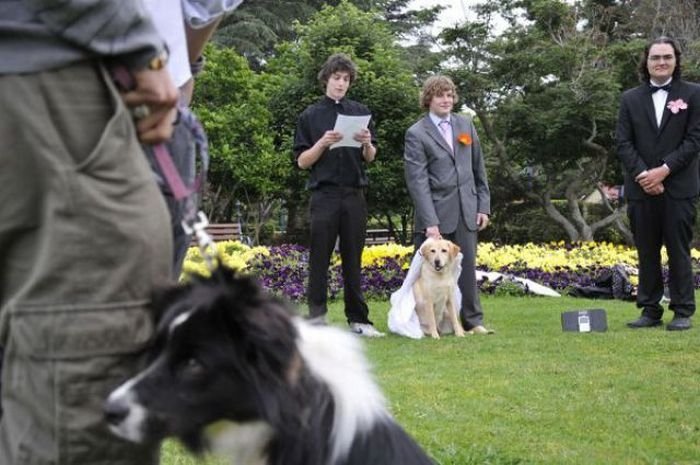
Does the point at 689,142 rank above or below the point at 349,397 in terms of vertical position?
above

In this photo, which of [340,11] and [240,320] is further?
[340,11]

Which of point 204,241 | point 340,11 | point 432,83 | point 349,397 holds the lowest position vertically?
point 349,397

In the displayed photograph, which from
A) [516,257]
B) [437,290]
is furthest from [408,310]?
[516,257]

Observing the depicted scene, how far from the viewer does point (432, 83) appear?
8719 mm

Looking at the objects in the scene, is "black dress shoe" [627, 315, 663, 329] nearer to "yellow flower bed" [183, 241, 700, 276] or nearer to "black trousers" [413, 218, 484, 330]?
"black trousers" [413, 218, 484, 330]

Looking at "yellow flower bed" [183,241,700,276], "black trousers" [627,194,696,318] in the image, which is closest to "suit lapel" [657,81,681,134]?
"black trousers" [627,194,696,318]

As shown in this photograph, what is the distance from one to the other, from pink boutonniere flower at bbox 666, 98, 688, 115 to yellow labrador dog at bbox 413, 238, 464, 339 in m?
2.34

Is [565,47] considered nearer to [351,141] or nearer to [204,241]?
[351,141]

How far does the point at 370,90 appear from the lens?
18.0 meters

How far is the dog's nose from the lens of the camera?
1927 millimetres

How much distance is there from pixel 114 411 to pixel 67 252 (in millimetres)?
359

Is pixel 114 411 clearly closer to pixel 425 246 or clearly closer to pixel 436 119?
pixel 425 246

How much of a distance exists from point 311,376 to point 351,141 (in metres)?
6.33

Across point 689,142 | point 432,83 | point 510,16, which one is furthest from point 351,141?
point 510,16
